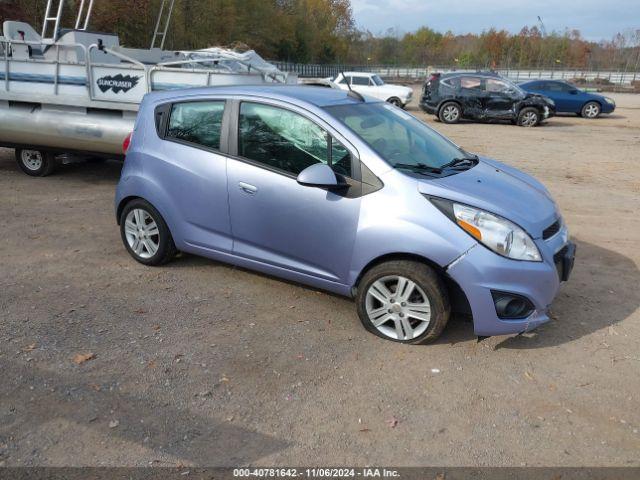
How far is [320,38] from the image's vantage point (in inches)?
3322

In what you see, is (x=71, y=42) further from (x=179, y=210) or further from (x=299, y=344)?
(x=299, y=344)

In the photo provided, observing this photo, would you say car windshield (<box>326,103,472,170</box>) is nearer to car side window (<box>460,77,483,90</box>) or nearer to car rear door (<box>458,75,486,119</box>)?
car rear door (<box>458,75,486,119</box>)

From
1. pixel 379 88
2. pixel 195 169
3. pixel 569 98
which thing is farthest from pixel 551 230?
pixel 379 88

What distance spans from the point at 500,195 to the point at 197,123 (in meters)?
2.52

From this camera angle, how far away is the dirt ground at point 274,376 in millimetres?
2959

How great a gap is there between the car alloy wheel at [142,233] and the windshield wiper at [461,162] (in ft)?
8.44

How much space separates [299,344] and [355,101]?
206 cm

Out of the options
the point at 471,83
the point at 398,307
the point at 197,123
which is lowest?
the point at 398,307

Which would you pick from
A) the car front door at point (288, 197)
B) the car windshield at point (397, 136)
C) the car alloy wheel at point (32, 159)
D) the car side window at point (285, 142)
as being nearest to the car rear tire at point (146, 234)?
the car front door at point (288, 197)

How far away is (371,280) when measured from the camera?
13.0 ft

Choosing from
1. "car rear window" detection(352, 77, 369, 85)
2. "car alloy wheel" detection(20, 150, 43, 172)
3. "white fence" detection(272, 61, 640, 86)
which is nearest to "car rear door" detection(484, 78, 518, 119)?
"car rear window" detection(352, 77, 369, 85)

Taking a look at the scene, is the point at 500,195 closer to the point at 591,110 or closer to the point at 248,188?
the point at 248,188

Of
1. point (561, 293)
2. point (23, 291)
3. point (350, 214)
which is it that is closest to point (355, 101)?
point (350, 214)

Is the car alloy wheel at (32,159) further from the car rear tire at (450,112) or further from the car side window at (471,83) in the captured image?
the car side window at (471,83)
